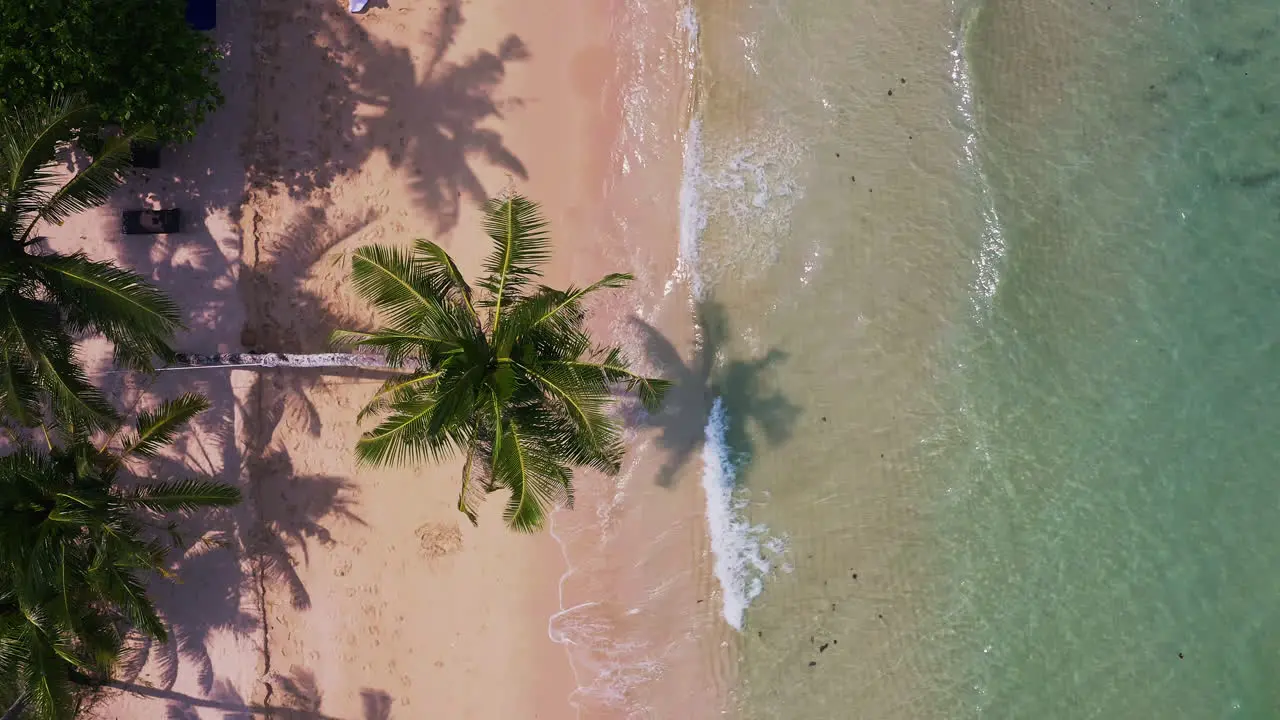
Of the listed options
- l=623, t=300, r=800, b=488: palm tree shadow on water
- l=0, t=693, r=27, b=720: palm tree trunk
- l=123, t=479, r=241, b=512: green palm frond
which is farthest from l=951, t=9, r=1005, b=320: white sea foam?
l=0, t=693, r=27, b=720: palm tree trunk

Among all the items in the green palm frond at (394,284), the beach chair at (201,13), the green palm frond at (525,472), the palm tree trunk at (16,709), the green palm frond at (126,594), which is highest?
the beach chair at (201,13)

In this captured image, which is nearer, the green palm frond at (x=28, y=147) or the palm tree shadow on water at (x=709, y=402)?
the green palm frond at (x=28, y=147)

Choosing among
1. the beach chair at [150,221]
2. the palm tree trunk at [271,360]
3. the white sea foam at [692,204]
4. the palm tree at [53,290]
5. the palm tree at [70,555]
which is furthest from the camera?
the beach chair at [150,221]

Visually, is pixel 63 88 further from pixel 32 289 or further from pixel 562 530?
pixel 562 530

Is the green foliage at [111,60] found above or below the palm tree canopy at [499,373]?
above

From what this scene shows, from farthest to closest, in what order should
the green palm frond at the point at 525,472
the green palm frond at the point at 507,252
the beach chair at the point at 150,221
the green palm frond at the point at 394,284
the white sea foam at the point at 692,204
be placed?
the beach chair at the point at 150,221, the white sea foam at the point at 692,204, the green palm frond at the point at 507,252, the green palm frond at the point at 394,284, the green palm frond at the point at 525,472

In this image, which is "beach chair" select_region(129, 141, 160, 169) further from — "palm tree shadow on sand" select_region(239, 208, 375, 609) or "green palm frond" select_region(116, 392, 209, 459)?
"green palm frond" select_region(116, 392, 209, 459)

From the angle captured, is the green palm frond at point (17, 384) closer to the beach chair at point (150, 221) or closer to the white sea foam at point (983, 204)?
the beach chair at point (150, 221)

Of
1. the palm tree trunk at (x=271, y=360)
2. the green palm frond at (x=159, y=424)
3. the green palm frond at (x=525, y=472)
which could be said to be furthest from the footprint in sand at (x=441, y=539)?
the green palm frond at (x=159, y=424)
